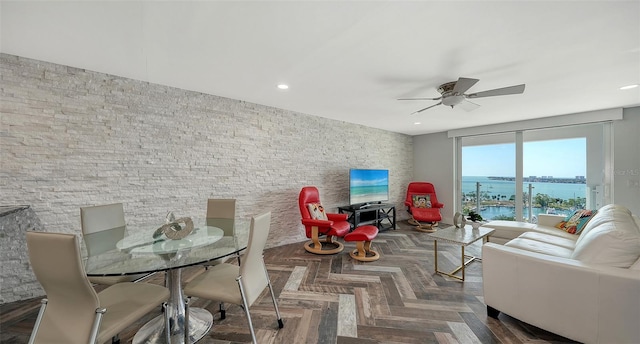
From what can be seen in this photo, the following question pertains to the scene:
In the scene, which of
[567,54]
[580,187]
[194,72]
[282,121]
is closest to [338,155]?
[282,121]

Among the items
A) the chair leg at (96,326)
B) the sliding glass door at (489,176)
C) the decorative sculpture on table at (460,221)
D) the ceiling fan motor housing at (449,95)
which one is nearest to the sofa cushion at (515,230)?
the decorative sculpture on table at (460,221)

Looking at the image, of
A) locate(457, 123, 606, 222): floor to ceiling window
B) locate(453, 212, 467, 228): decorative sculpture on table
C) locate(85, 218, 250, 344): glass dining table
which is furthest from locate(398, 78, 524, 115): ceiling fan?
locate(457, 123, 606, 222): floor to ceiling window

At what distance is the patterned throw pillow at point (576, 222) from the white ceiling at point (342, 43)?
5.06ft

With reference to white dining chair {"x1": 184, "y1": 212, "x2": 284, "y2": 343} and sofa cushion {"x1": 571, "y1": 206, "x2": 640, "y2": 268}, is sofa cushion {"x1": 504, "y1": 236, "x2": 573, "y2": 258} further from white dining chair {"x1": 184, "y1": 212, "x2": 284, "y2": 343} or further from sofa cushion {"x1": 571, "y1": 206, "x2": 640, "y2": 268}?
white dining chair {"x1": 184, "y1": 212, "x2": 284, "y2": 343}

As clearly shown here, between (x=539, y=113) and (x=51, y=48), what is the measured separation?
633 centimetres

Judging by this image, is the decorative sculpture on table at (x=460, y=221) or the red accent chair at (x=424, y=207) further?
the red accent chair at (x=424, y=207)

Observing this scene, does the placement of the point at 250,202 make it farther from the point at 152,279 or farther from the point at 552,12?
the point at 552,12

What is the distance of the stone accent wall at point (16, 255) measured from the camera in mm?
2094

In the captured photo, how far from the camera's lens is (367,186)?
15.7ft

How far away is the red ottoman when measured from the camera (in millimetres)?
3217

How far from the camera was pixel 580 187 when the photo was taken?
4215mm

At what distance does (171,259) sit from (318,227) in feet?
7.28

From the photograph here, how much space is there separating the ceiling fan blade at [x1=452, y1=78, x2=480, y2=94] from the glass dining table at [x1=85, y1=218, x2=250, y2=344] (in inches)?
92.1

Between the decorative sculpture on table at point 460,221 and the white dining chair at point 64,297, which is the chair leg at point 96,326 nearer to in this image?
the white dining chair at point 64,297
